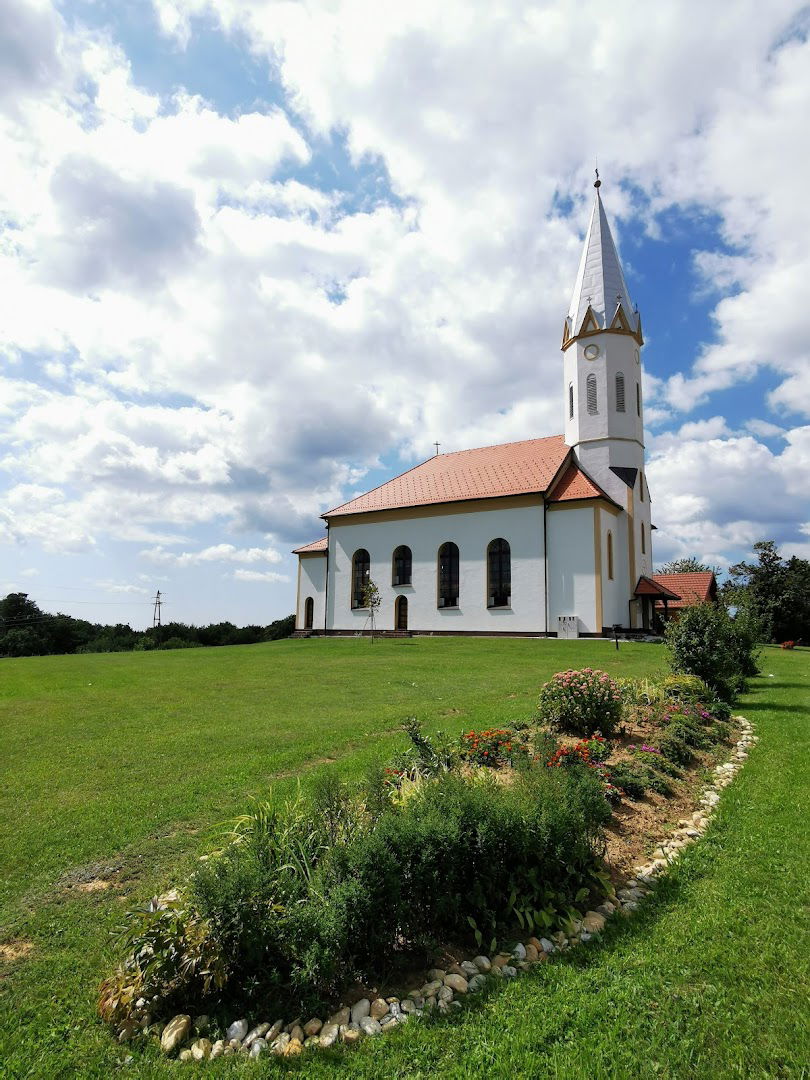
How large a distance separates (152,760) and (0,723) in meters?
4.58

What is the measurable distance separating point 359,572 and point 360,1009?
35.9 m

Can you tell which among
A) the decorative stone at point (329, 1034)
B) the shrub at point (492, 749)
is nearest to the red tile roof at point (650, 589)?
the shrub at point (492, 749)

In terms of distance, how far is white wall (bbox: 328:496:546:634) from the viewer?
32.4m

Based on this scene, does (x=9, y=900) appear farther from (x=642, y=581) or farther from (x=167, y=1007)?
(x=642, y=581)

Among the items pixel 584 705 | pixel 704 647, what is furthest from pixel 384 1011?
pixel 704 647

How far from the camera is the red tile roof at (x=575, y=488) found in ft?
102

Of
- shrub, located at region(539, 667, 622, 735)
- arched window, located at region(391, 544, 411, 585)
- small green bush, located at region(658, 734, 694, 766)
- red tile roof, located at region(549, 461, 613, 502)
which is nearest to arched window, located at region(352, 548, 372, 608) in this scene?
arched window, located at region(391, 544, 411, 585)

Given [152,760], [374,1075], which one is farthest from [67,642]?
[374,1075]

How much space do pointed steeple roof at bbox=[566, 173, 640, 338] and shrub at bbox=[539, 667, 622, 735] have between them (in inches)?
1210

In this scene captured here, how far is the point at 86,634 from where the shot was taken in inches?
1889

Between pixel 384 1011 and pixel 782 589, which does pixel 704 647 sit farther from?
pixel 782 589

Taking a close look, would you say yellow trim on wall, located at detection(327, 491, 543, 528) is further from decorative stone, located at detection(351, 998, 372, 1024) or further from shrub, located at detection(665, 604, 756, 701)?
decorative stone, located at detection(351, 998, 372, 1024)

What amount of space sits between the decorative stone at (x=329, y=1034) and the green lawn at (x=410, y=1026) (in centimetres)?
11

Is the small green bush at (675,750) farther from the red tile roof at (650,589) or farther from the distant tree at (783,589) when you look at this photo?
the distant tree at (783,589)
